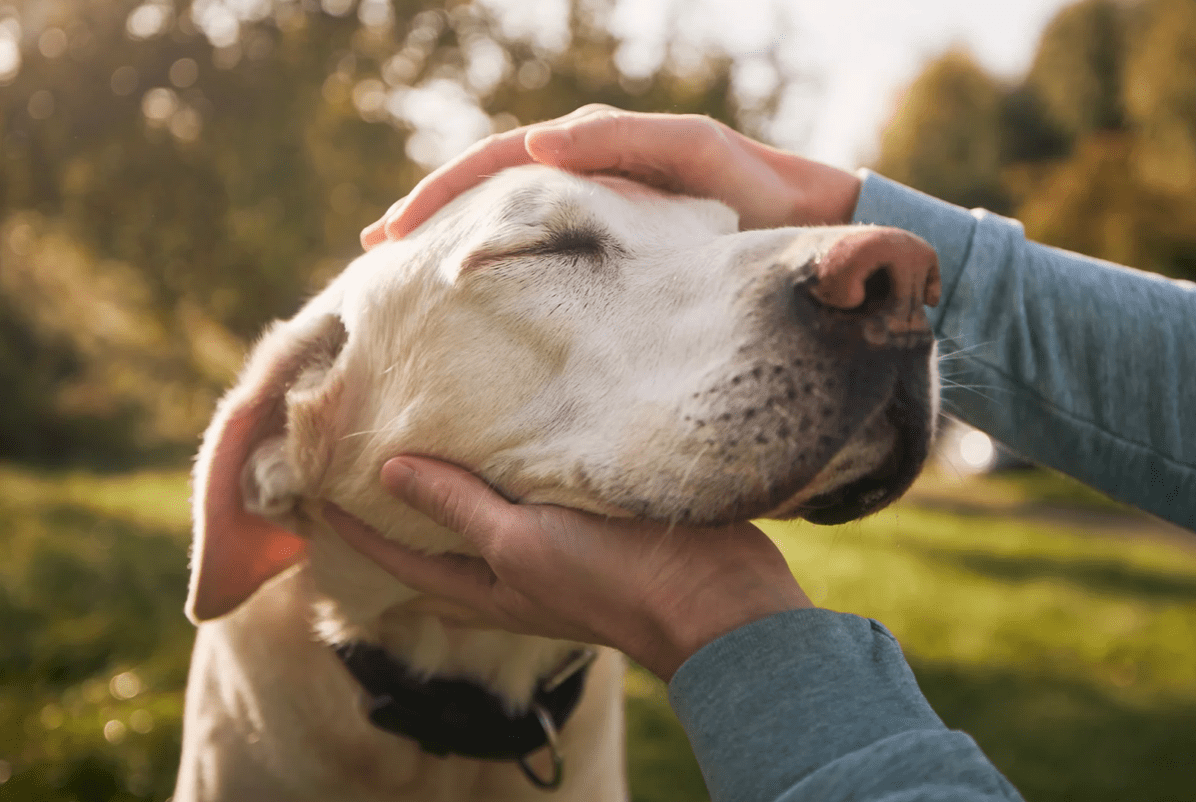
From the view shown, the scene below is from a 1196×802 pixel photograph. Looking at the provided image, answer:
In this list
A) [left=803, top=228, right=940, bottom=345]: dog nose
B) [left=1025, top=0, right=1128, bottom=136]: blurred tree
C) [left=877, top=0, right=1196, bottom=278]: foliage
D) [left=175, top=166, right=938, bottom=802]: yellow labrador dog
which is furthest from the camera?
[left=1025, top=0, right=1128, bottom=136]: blurred tree

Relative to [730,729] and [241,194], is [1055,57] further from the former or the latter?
[730,729]

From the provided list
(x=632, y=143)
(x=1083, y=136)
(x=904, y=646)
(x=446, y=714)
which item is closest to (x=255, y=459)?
(x=446, y=714)

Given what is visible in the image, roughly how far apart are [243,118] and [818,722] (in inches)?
349

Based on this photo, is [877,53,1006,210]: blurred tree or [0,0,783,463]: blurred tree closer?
[0,0,783,463]: blurred tree

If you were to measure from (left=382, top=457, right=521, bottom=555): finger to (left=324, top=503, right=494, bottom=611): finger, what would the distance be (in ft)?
0.56

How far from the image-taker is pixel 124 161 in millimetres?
8203

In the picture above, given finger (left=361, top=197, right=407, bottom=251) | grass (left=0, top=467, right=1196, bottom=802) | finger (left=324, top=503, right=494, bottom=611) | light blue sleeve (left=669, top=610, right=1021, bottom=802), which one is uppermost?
finger (left=361, top=197, right=407, bottom=251)

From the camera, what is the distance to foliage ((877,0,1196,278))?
13.0 metres

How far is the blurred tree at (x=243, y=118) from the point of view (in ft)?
26.8

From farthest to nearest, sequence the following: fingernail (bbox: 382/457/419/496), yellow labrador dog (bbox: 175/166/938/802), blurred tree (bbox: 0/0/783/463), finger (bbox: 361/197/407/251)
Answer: blurred tree (bbox: 0/0/783/463), finger (bbox: 361/197/407/251), fingernail (bbox: 382/457/419/496), yellow labrador dog (bbox: 175/166/938/802)

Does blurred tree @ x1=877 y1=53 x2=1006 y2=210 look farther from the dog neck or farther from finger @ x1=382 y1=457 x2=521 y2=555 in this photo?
finger @ x1=382 y1=457 x2=521 y2=555

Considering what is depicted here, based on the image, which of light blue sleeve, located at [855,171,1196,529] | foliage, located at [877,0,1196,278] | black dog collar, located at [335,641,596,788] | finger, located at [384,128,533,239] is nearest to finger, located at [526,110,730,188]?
finger, located at [384,128,533,239]

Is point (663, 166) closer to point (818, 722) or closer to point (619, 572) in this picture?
point (619, 572)

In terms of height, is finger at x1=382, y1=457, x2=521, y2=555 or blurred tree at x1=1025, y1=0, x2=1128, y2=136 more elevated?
blurred tree at x1=1025, y1=0, x2=1128, y2=136
